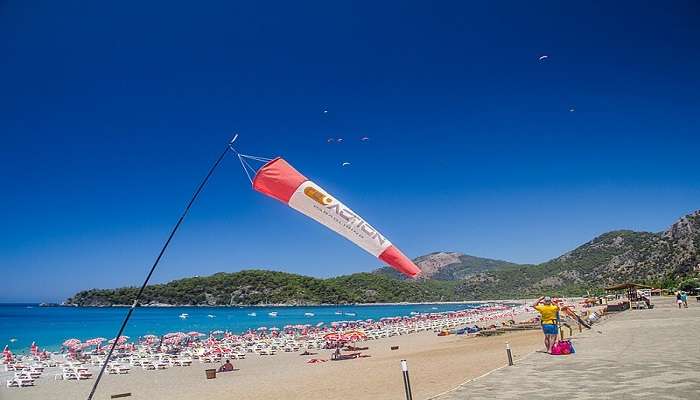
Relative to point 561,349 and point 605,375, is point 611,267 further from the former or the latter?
point 605,375

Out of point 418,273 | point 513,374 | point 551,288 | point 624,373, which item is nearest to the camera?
point 418,273

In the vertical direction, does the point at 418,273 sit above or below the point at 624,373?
above

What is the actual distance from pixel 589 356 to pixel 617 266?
11822 centimetres

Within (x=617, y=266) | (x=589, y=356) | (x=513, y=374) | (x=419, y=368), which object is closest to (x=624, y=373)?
(x=513, y=374)

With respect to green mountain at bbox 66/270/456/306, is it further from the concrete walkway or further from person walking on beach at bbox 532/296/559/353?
the concrete walkway

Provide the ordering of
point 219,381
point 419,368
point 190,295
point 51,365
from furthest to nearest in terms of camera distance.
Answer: point 190,295 < point 51,365 < point 219,381 < point 419,368

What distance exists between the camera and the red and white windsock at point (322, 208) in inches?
219

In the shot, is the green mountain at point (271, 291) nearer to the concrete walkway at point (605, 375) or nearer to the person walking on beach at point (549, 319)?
the person walking on beach at point (549, 319)

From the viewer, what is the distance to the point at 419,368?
16453mm

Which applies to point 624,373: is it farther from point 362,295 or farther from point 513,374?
point 362,295

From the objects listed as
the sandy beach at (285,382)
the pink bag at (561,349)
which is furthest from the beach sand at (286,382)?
the pink bag at (561,349)

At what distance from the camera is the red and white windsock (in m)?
5.55

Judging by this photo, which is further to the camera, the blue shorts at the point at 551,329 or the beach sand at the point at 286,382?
the blue shorts at the point at 551,329

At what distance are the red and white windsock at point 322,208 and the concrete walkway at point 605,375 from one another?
3.79 metres
